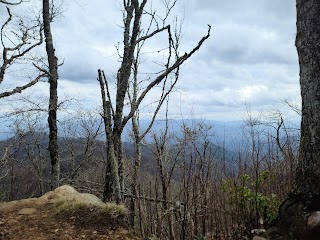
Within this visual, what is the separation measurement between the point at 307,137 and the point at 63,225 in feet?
11.5

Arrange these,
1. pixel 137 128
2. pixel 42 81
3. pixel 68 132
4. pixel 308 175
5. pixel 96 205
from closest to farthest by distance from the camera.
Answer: pixel 308 175, pixel 96 205, pixel 42 81, pixel 137 128, pixel 68 132

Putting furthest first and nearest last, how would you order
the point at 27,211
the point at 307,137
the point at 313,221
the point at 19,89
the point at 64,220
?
the point at 19,89
the point at 27,211
the point at 64,220
the point at 307,137
the point at 313,221

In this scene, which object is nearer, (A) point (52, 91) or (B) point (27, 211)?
(B) point (27, 211)

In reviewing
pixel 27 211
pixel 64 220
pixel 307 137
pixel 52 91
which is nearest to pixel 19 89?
pixel 52 91

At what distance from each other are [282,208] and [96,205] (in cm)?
287

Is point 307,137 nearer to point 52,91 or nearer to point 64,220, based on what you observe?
point 64,220

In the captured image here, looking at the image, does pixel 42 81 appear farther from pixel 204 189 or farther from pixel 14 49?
pixel 204 189

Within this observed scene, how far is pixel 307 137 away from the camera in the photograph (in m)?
3.51

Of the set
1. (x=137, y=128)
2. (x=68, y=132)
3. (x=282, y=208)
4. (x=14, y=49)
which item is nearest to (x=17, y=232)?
(x=282, y=208)

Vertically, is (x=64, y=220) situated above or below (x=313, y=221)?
below

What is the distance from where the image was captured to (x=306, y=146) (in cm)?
352

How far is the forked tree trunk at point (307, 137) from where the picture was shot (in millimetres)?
A: 3408

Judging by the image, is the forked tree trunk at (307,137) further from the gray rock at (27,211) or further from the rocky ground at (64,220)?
the gray rock at (27,211)

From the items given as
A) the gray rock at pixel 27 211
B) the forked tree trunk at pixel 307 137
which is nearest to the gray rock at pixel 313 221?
the forked tree trunk at pixel 307 137
